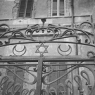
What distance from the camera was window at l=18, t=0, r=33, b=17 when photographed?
7700mm

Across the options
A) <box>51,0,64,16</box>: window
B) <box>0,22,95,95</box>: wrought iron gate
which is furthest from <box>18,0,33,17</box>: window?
<box>0,22,95,95</box>: wrought iron gate

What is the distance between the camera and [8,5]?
8.00m

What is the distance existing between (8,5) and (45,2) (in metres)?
2.10

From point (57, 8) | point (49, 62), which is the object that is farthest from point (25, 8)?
point (49, 62)

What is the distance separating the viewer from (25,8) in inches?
311

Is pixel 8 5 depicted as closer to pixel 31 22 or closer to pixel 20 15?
pixel 20 15

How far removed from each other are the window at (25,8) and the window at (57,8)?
4.12ft

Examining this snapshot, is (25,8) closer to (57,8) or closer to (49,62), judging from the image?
(57,8)

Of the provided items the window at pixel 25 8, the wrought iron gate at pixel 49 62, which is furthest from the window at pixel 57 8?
the wrought iron gate at pixel 49 62

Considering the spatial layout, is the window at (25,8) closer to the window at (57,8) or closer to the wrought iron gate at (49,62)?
the window at (57,8)

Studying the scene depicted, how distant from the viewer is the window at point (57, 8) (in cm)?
757

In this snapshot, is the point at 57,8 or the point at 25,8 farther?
the point at 25,8

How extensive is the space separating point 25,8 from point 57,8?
1.78 m

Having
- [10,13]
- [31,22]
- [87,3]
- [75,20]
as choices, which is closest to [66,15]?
[75,20]
